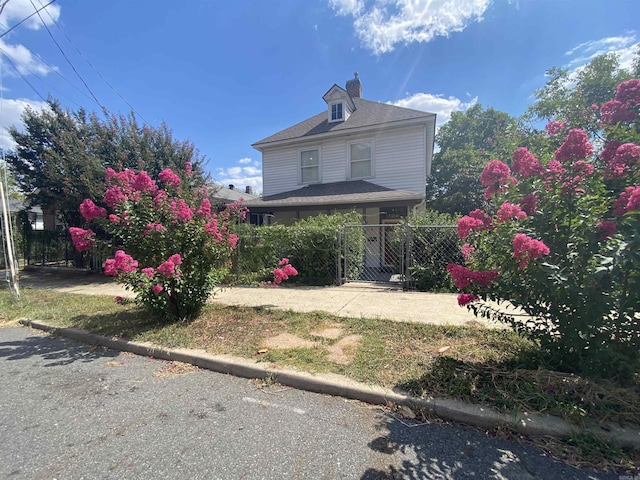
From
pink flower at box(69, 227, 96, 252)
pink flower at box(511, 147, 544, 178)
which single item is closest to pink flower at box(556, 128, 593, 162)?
pink flower at box(511, 147, 544, 178)

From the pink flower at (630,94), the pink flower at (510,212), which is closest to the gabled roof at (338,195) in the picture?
the pink flower at (630,94)

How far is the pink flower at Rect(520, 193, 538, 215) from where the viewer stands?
262 cm

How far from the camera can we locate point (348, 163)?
12.7 metres

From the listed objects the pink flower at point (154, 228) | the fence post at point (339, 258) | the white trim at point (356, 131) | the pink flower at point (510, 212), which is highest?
the white trim at point (356, 131)

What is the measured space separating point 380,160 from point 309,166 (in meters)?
3.26

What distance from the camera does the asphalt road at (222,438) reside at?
6.37 feet

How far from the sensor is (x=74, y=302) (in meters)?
6.63

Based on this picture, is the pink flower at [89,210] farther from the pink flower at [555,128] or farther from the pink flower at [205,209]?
the pink flower at [555,128]

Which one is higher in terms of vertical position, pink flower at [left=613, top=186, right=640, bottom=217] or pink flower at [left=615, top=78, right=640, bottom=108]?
pink flower at [left=615, top=78, right=640, bottom=108]

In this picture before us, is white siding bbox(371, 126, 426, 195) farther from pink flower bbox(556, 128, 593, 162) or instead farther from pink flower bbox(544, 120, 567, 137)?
pink flower bbox(556, 128, 593, 162)

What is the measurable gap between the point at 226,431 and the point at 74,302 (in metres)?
6.40

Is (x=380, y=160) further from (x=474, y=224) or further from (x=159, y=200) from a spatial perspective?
(x=474, y=224)

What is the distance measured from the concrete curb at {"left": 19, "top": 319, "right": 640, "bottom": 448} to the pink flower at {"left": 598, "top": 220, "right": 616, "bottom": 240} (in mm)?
1399

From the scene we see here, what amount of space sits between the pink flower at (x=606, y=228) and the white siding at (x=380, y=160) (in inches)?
370
